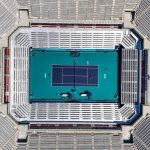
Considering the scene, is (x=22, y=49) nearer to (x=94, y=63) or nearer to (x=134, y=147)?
(x=94, y=63)

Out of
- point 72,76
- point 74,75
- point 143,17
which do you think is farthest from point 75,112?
point 143,17

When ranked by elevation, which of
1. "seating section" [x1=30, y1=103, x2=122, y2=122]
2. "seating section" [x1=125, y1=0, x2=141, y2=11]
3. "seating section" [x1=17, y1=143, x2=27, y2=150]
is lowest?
"seating section" [x1=17, y1=143, x2=27, y2=150]

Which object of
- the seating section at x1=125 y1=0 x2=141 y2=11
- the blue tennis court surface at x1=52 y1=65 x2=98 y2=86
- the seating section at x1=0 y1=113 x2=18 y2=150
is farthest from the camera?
the blue tennis court surface at x1=52 y1=65 x2=98 y2=86

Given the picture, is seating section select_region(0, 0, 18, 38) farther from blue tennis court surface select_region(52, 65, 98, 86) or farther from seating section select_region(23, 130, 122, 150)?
seating section select_region(23, 130, 122, 150)

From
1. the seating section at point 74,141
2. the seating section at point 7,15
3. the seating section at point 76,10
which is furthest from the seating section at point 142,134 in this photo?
the seating section at point 7,15

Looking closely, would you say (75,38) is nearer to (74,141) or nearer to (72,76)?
(72,76)

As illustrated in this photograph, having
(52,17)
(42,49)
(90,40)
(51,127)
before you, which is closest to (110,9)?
(90,40)

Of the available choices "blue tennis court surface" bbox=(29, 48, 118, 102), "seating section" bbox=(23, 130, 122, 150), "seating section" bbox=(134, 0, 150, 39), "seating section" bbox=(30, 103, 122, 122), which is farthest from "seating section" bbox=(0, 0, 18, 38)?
"seating section" bbox=(134, 0, 150, 39)

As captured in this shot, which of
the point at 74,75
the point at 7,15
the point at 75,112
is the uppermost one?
the point at 7,15
